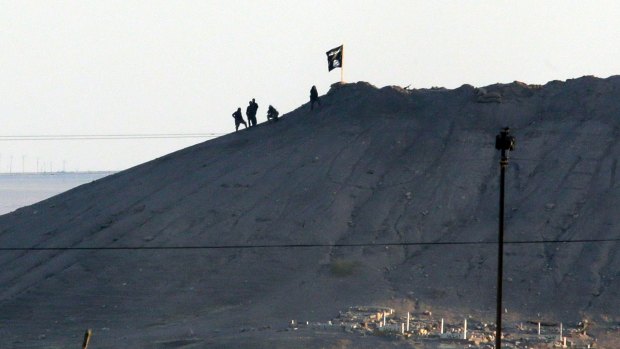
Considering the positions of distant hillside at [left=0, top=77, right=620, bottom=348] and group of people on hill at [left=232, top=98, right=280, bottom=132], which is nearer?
distant hillside at [left=0, top=77, right=620, bottom=348]

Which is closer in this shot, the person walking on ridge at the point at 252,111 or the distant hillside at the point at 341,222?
the distant hillside at the point at 341,222

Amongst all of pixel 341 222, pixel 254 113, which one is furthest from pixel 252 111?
pixel 341 222

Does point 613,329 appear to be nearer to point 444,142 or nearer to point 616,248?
point 616,248

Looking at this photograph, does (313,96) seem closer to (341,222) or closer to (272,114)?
(272,114)

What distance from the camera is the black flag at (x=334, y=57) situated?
6241 centimetres

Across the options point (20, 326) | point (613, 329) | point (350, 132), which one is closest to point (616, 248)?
point (613, 329)

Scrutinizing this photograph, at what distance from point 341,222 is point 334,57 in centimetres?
1356

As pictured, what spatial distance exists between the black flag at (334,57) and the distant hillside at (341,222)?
1098 millimetres

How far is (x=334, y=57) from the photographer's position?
62656 mm

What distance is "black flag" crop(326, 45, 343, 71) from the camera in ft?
205

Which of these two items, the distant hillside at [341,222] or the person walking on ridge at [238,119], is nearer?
the distant hillside at [341,222]

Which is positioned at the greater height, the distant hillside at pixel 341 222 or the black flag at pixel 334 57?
the black flag at pixel 334 57

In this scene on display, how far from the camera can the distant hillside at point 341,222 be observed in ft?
148

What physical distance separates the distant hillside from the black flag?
3.60 ft
